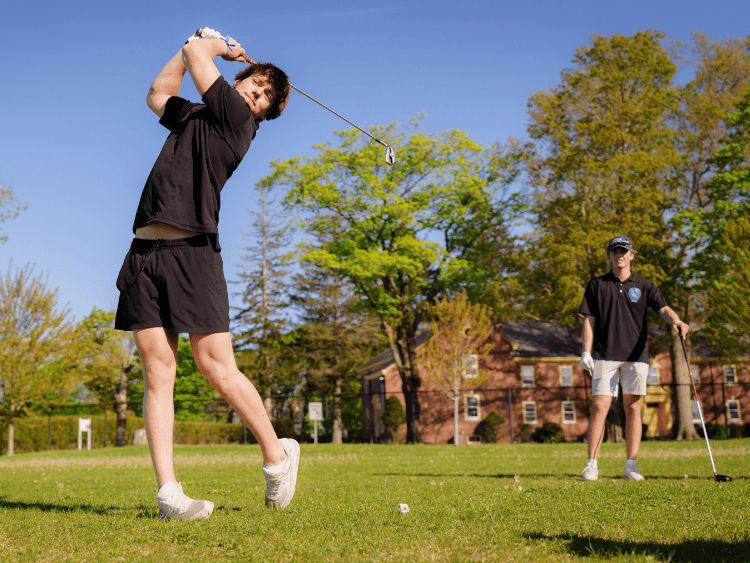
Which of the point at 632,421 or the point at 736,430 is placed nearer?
the point at 632,421

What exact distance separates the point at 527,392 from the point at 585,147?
19021 mm

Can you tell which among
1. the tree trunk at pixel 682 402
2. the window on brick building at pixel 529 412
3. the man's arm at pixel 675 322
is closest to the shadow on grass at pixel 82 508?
the man's arm at pixel 675 322

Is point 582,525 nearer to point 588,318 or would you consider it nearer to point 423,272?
point 588,318

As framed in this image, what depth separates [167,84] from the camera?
12.4ft

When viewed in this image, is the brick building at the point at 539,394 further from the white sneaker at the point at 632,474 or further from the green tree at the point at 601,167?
the white sneaker at the point at 632,474

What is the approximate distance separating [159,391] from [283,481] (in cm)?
81

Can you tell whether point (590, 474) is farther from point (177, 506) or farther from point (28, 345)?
point (28, 345)

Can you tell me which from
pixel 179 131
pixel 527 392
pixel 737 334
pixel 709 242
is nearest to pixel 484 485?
pixel 179 131

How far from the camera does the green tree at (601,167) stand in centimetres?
2739

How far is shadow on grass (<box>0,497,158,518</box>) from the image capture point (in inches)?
149

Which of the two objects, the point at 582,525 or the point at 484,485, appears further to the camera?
the point at 484,485

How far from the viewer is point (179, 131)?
3.65 m

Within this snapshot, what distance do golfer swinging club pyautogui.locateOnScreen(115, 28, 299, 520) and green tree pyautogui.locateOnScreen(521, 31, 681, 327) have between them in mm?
24651

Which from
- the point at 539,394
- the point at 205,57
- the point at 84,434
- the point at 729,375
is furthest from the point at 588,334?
the point at 729,375
